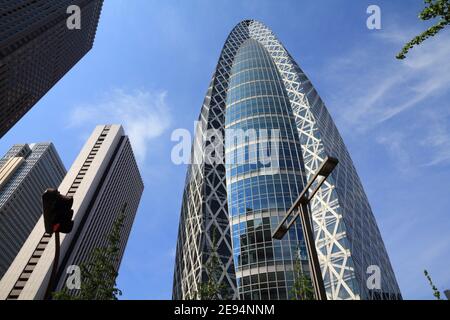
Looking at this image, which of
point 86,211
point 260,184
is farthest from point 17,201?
point 260,184

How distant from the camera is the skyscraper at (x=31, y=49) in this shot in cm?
11192

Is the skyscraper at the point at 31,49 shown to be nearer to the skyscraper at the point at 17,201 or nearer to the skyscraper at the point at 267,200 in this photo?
the skyscraper at the point at 17,201

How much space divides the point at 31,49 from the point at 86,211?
2391 inches

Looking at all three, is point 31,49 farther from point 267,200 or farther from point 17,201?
point 267,200

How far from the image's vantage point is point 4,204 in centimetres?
16688

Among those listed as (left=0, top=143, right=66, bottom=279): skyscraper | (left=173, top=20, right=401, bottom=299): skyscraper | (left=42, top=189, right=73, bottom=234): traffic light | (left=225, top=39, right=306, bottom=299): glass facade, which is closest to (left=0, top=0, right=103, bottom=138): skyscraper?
(left=0, top=143, right=66, bottom=279): skyscraper

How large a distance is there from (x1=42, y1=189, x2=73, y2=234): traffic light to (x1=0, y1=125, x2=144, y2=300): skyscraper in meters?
73.8

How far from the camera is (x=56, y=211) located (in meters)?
6.18

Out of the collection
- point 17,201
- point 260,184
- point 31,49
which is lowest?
point 260,184

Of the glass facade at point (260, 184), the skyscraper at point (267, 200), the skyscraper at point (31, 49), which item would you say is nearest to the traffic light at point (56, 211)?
the skyscraper at point (267, 200)

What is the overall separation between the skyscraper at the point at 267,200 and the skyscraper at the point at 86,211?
21.1m
